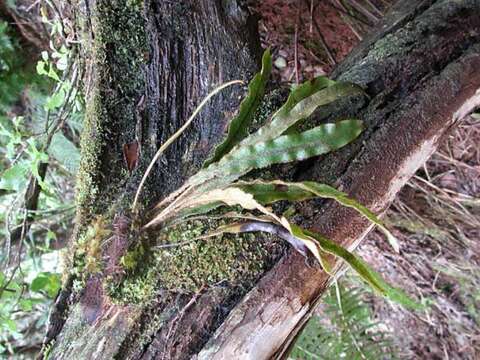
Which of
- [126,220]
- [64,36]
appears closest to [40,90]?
[64,36]

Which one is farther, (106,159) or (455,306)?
(455,306)

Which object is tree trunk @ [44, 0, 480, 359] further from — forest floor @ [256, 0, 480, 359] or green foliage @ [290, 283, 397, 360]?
green foliage @ [290, 283, 397, 360]

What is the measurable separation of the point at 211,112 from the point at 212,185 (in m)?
0.21

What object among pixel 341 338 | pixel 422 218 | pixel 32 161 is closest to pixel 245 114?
pixel 32 161

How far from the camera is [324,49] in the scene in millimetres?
1816

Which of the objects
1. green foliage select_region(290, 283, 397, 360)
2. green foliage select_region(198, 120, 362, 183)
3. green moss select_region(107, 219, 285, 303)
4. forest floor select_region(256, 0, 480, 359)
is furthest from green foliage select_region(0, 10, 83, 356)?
green foliage select_region(290, 283, 397, 360)

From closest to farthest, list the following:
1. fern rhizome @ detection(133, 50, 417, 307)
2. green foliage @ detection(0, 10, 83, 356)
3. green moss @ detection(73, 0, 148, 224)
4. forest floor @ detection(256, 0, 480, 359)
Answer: fern rhizome @ detection(133, 50, 417, 307) < green moss @ detection(73, 0, 148, 224) < green foliage @ detection(0, 10, 83, 356) < forest floor @ detection(256, 0, 480, 359)

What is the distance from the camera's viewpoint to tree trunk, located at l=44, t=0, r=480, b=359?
88 centimetres

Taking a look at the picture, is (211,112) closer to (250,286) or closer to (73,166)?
(250,286)

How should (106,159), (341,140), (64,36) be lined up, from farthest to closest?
(64,36), (106,159), (341,140)

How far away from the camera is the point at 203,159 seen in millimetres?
988

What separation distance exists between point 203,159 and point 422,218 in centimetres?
138

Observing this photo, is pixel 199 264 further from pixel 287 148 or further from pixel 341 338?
pixel 341 338

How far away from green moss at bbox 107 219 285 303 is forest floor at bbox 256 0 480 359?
0.94 m
